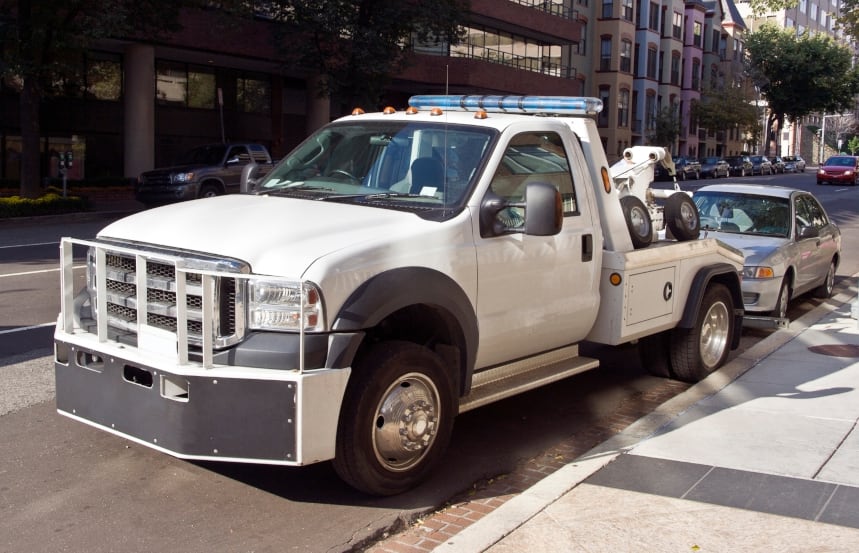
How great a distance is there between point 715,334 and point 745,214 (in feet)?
13.3

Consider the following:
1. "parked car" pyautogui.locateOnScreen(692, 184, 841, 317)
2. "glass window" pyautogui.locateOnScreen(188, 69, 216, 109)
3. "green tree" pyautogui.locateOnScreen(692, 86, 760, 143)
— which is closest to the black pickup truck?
"glass window" pyautogui.locateOnScreen(188, 69, 216, 109)

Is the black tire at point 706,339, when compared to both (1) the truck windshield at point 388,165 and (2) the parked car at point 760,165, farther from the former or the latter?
(2) the parked car at point 760,165

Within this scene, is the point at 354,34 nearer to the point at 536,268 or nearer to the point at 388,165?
the point at 388,165

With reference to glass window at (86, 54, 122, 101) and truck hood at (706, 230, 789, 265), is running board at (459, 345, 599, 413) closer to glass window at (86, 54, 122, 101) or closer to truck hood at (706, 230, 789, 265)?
truck hood at (706, 230, 789, 265)

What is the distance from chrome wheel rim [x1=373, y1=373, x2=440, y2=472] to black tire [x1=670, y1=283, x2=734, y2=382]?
132 inches

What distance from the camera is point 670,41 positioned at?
69.4 metres

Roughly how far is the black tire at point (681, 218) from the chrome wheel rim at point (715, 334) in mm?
705

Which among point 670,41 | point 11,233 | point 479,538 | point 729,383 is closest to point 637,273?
point 729,383

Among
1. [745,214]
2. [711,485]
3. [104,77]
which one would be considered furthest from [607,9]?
[711,485]

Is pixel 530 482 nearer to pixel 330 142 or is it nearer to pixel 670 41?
pixel 330 142

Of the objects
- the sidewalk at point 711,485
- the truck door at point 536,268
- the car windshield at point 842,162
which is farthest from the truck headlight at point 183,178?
the car windshield at point 842,162

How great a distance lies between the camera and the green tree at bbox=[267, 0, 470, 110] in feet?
87.9

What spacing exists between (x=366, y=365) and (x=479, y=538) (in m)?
1.02

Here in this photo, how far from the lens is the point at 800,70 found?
244 feet
